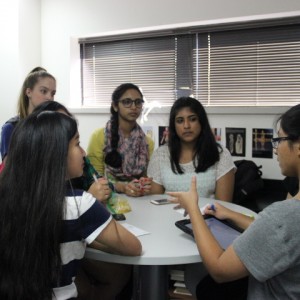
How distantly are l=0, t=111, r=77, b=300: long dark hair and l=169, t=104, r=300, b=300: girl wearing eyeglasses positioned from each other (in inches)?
16.4

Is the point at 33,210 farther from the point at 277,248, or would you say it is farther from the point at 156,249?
the point at 277,248

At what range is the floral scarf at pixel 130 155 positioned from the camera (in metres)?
2.20

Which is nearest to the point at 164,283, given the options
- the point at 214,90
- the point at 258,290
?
the point at 258,290

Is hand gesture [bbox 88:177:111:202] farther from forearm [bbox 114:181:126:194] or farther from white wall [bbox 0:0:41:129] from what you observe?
white wall [bbox 0:0:41:129]

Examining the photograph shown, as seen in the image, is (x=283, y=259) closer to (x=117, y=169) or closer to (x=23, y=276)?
(x=23, y=276)

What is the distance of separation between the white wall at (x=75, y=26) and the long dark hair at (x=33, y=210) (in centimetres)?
194

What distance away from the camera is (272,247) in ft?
2.53

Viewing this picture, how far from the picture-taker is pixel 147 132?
113 inches

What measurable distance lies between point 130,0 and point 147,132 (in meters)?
1.11

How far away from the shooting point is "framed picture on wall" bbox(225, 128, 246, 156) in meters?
2.54

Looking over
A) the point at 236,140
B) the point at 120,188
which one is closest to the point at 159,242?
the point at 120,188

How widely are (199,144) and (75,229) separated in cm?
121

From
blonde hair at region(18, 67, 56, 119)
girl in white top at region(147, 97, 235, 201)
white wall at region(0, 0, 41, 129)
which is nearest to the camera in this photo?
girl in white top at region(147, 97, 235, 201)

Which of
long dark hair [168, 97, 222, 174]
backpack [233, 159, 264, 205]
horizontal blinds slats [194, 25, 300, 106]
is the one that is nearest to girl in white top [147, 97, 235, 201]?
long dark hair [168, 97, 222, 174]
